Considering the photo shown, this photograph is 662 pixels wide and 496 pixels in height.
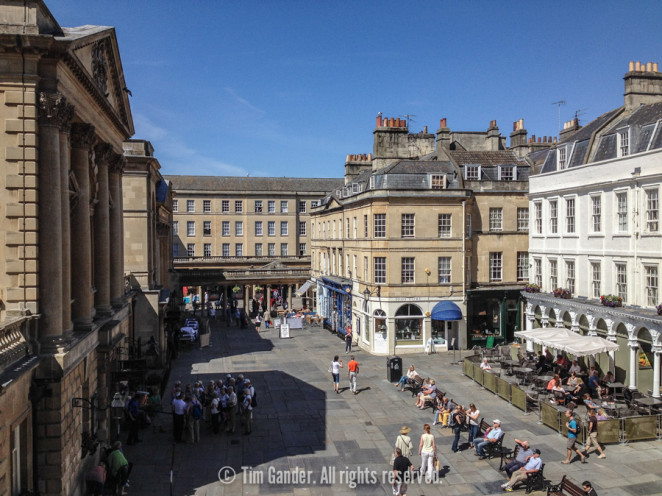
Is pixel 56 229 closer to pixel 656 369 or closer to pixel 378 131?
pixel 656 369

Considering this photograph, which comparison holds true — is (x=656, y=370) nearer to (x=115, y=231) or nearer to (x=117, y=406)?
(x=117, y=406)

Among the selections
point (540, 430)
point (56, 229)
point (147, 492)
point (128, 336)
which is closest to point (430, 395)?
point (540, 430)

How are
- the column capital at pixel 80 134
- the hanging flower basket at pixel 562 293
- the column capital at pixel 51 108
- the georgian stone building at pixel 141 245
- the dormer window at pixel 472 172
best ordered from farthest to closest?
the dormer window at pixel 472 172
the georgian stone building at pixel 141 245
the hanging flower basket at pixel 562 293
the column capital at pixel 80 134
the column capital at pixel 51 108

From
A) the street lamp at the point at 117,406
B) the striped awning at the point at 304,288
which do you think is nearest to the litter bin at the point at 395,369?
the street lamp at the point at 117,406

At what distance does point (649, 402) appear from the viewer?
66.7 feet

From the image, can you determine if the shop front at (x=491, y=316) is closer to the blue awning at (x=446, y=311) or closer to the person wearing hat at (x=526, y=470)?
the blue awning at (x=446, y=311)

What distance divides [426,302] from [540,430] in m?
14.9

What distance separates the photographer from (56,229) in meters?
12.9

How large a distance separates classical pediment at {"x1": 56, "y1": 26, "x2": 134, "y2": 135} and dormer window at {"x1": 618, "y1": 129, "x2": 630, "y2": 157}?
2072 centimetres

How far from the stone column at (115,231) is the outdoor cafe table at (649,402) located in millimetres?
19055

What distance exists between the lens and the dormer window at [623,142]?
25.0 metres

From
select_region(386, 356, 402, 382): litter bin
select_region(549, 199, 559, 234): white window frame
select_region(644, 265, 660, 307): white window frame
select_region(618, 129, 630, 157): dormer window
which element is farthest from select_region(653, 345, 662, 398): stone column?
select_region(386, 356, 402, 382): litter bin

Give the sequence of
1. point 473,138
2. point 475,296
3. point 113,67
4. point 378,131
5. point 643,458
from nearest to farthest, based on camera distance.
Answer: point 643,458 → point 113,67 → point 475,296 → point 378,131 → point 473,138

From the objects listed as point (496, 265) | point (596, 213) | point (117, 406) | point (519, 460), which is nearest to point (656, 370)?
point (596, 213)
